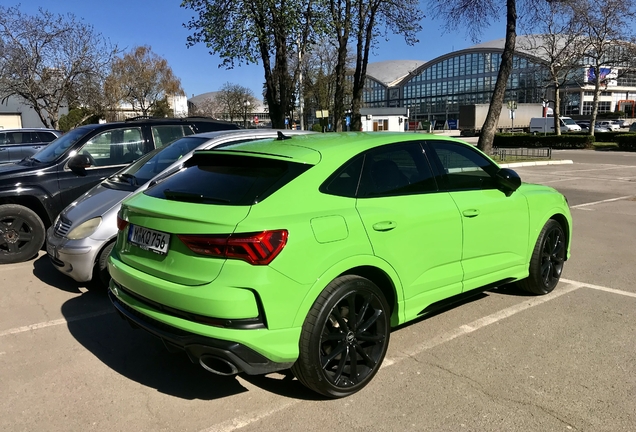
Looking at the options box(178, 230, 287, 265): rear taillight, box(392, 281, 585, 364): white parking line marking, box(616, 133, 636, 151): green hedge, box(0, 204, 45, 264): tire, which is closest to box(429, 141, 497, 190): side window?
box(392, 281, 585, 364): white parking line marking

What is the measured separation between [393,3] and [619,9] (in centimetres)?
2018

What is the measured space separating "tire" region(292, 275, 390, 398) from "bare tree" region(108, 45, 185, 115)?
49.9 m

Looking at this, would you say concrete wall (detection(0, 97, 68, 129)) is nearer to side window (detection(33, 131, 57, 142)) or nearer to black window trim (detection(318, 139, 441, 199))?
side window (detection(33, 131, 57, 142))

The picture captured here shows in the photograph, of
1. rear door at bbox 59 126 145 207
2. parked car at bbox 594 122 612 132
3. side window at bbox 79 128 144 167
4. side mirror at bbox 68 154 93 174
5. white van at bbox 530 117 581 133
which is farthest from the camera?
parked car at bbox 594 122 612 132

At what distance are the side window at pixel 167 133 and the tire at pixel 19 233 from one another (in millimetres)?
1932

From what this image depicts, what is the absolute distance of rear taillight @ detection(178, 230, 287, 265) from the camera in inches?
110

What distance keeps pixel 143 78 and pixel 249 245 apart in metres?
56.1

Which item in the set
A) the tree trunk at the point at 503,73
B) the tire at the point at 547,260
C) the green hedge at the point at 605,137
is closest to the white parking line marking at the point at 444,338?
the tire at the point at 547,260

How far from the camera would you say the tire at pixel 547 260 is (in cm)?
495

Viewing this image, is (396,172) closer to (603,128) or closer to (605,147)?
(605,147)

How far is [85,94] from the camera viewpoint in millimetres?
29531

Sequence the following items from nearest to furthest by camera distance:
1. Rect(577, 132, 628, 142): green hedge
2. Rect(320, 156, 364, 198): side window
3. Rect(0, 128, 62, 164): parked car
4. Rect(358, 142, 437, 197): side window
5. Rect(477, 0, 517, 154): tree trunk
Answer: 1. Rect(320, 156, 364, 198): side window
2. Rect(358, 142, 437, 197): side window
3. Rect(0, 128, 62, 164): parked car
4. Rect(477, 0, 517, 154): tree trunk
5. Rect(577, 132, 628, 142): green hedge

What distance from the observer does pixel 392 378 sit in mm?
3525

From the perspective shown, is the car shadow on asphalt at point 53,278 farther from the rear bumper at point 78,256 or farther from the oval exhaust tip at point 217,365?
the oval exhaust tip at point 217,365
